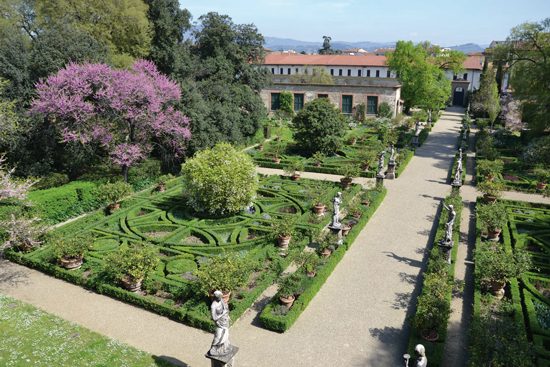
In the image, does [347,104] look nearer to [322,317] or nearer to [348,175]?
[348,175]

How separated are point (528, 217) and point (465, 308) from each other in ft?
29.7

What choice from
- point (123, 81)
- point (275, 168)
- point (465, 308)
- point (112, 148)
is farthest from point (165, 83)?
point (465, 308)

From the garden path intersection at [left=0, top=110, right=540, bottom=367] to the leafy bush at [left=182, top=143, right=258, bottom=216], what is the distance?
5401mm

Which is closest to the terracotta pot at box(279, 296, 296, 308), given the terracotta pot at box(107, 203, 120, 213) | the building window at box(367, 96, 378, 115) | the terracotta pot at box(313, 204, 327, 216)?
the terracotta pot at box(313, 204, 327, 216)

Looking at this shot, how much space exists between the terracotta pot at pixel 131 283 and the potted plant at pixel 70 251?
7.73 feet

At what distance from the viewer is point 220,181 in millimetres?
18203

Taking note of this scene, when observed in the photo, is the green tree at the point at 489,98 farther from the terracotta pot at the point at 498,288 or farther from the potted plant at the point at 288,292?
the potted plant at the point at 288,292

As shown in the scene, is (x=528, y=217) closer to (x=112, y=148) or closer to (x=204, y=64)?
(x=112, y=148)

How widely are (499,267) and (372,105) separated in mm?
34274

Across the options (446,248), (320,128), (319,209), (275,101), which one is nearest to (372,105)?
(275,101)

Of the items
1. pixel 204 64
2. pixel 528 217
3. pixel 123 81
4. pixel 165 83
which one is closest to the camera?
pixel 528 217


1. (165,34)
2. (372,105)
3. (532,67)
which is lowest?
(372,105)

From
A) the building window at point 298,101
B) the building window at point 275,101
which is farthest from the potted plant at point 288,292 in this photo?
the building window at point 275,101

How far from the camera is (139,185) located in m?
24.4
